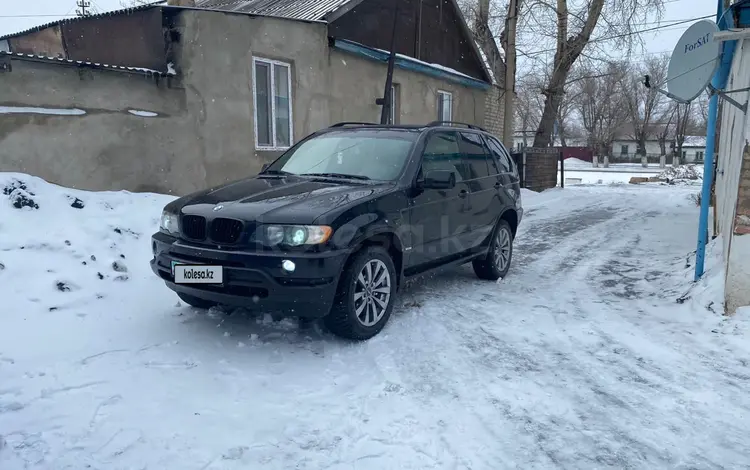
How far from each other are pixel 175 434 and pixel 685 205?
1551 cm

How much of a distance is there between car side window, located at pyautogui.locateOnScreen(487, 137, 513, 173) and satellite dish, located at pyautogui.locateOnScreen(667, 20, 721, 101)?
75.9 inches

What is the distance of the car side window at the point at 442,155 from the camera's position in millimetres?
5148

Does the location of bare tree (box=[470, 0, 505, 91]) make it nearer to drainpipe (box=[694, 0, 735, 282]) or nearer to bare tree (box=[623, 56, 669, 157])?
drainpipe (box=[694, 0, 735, 282])

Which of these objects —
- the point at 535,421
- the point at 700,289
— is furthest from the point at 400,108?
the point at 535,421

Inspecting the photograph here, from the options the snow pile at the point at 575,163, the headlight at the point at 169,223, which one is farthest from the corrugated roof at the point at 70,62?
the snow pile at the point at 575,163

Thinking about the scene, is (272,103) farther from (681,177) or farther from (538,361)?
(681,177)

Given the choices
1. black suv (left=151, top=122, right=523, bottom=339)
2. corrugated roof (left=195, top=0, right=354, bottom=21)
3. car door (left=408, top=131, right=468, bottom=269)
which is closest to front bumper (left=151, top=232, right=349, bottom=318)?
black suv (left=151, top=122, right=523, bottom=339)

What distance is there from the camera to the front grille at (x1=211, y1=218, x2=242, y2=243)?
3869 millimetres

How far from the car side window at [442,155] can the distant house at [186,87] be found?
466 centimetres

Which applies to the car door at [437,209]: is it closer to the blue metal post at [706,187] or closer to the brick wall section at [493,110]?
the blue metal post at [706,187]

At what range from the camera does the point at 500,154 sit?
264 inches

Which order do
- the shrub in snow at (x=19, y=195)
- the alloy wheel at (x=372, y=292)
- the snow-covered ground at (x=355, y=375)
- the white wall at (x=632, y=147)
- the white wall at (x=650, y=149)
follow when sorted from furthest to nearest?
the white wall at (x=632, y=147) < the white wall at (x=650, y=149) < the shrub in snow at (x=19, y=195) < the alloy wheel at (x=372, y=292) < the snow-covered ground at (x=355, y=375)

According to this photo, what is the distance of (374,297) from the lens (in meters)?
4.36

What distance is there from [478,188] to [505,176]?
883 millimetres
